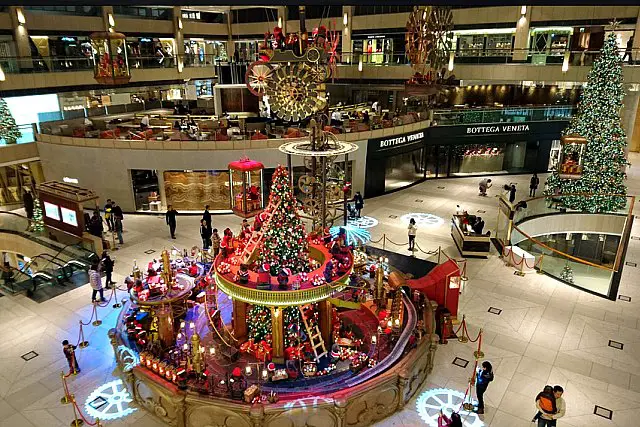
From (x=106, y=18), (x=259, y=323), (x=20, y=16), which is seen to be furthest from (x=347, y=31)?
(x=259, y=323)

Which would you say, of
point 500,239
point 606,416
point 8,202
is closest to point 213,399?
→ point 606,416

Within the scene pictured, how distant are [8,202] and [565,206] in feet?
88.3

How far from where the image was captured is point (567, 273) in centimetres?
1588

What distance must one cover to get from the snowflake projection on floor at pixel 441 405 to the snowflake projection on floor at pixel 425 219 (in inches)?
402

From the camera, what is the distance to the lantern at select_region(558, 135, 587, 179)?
701 inches

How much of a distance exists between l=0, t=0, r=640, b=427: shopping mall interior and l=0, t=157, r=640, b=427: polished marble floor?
0.19 ft

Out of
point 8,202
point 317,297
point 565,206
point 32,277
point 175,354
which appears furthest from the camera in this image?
point 8,202

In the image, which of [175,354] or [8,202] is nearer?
[175,354]

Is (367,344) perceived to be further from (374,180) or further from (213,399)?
(374,180)

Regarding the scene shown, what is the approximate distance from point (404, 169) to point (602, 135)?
29.1 ft

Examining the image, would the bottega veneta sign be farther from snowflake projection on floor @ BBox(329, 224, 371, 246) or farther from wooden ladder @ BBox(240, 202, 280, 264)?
wooden ladder @ BBox(240, 202, 280, 264)

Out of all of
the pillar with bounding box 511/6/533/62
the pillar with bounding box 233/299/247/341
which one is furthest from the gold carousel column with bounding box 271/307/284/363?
the pillar with bounding box 511/6/533/62

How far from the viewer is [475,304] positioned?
12.7 metres

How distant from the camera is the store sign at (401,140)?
22.2m
